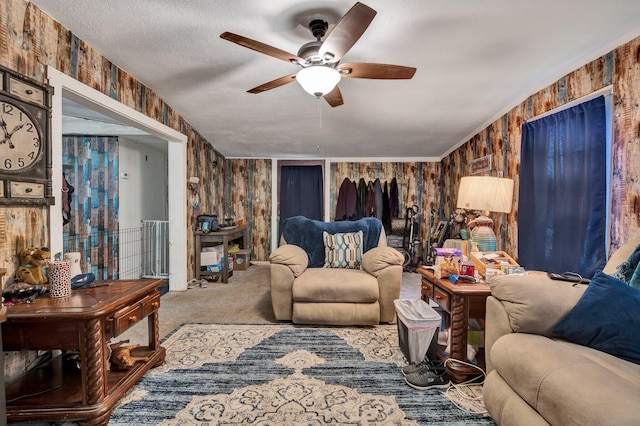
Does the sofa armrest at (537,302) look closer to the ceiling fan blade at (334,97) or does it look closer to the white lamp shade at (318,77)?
the white lamp shade at (318,77)

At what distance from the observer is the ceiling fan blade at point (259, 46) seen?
162 centimetres

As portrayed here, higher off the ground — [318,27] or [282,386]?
[318,27]

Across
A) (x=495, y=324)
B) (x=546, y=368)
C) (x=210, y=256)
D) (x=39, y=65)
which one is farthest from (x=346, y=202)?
(x=546, y=368)

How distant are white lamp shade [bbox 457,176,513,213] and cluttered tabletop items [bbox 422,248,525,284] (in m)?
0.51

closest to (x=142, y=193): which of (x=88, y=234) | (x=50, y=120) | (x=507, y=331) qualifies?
(x=88, y=234)

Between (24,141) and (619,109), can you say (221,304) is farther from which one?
(619,109)

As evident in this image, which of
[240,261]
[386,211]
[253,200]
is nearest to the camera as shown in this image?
[240,261]

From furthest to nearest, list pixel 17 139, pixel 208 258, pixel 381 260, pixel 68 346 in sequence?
pixel 208 258 → pixel 381 260 → pixel 17 139 → pixel 68 346

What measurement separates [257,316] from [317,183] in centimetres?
329

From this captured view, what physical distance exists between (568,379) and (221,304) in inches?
119

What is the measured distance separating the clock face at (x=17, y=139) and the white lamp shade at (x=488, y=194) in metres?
3.18

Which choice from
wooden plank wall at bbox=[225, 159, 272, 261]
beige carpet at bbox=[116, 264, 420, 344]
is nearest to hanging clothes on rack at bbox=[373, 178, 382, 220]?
beige carpet at bbox=[116, 264, 420, 344]

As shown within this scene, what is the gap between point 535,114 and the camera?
288 cm

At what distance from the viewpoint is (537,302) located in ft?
4.68
